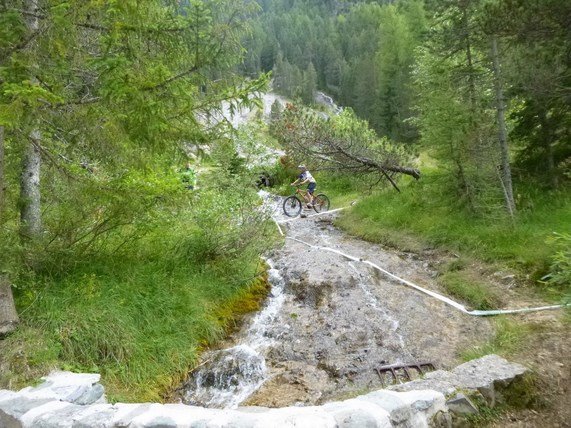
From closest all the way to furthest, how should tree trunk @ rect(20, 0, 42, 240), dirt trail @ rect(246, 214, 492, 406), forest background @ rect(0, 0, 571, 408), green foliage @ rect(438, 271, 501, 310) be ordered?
forest background @ rect(0, 0, 571, 408), dirt trail @ rect(246, 214, 492, 406), tree trunk @ rect(20, 0, 42, 240), green foliage @ rect(438, 271, 501, 310)

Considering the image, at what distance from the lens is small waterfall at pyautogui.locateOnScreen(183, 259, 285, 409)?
17.5ft

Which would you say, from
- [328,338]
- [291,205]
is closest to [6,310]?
[328,338]

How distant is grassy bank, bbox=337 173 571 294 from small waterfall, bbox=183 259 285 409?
513cm

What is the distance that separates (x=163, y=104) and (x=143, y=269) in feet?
10.3

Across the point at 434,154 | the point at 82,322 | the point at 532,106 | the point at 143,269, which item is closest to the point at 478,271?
the point at 434,154

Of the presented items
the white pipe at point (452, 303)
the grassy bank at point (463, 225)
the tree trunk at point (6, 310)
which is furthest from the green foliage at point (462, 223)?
the tree trunk at point (6, 310)

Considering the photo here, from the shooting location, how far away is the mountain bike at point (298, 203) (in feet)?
56.4

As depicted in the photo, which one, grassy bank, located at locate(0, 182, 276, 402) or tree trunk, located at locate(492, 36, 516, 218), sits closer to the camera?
grassy bank, located at locate(0, 182, 276, 402)

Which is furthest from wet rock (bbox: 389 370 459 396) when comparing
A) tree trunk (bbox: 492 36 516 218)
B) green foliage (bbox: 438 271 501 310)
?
tree trunk (bbox: 492 36 516 218)

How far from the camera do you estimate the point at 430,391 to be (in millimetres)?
3926

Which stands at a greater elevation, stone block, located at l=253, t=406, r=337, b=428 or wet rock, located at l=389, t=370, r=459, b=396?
stone block, located at l=253, t=406, r=337, b=428

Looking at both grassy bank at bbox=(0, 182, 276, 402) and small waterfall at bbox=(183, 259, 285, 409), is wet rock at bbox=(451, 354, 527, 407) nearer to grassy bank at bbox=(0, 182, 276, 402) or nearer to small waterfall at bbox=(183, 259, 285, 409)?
small waterfall at bbox=(183, 259, 285, 409)

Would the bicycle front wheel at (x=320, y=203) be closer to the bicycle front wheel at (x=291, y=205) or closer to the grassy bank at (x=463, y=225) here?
the bicycle front wheel at (x=291, y=205)

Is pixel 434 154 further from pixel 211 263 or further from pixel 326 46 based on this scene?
pixel 326 46
